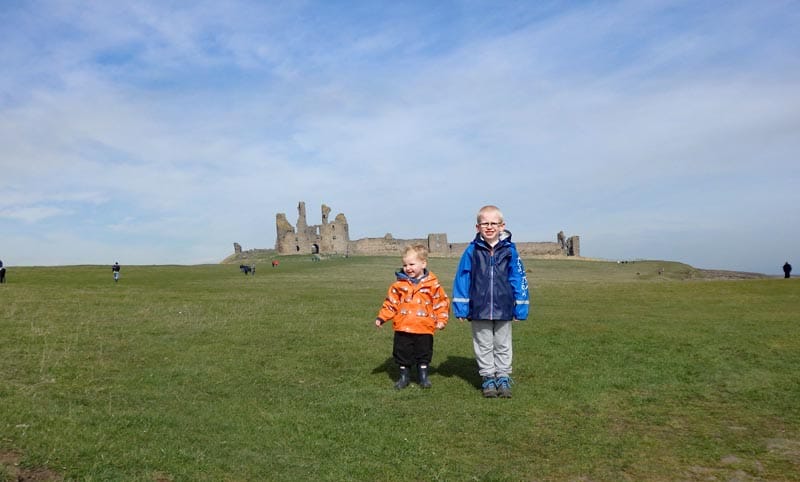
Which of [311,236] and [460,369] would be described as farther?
[311,236]

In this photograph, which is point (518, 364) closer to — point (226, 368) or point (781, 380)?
point (781, 380)

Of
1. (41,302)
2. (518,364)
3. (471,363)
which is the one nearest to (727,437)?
(518,364)

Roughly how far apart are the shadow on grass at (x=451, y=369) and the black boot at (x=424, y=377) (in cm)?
64

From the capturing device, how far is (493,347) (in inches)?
339

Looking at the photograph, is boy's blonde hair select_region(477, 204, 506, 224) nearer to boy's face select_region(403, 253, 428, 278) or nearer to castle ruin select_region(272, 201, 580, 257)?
boy's face select_region(403, 253, 428, 278)

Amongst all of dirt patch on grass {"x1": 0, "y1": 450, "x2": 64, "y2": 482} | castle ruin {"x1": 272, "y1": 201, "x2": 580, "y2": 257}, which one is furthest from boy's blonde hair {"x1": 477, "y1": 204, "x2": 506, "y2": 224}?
castle ruin {"x1": 272, "y1": 201, "x2": 580, "y2": 257}

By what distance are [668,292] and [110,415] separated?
2457 cm

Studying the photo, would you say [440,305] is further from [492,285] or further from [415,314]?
[492,285]

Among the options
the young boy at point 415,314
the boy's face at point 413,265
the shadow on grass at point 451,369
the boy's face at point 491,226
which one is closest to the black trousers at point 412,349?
the young boy at point 415,314

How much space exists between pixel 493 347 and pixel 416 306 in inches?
50.4

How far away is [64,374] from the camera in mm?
8641

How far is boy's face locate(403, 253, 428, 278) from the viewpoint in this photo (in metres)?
8.91

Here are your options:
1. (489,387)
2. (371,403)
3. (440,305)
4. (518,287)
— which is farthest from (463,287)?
(371,403)

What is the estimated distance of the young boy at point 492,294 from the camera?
8.37 metres
